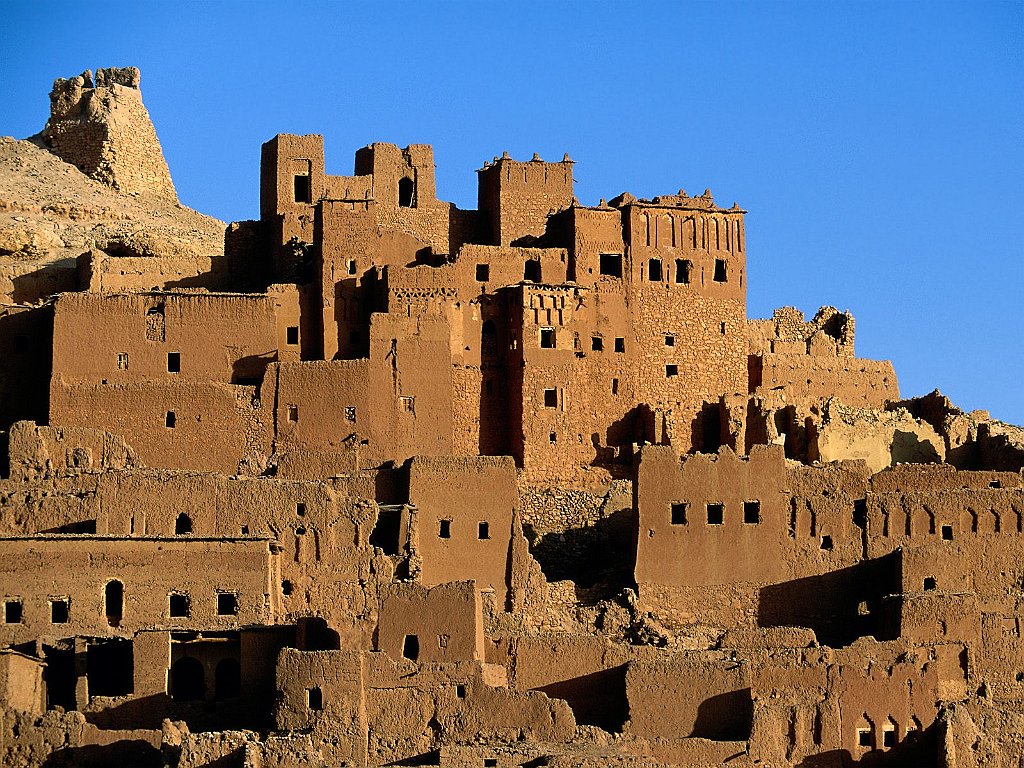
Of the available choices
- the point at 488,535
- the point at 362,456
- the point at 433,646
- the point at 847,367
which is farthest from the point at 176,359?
the point at 847,367

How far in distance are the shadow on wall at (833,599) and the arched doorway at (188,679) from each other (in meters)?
11.7

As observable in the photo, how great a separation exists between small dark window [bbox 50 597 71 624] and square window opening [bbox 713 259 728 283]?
19.8 metres

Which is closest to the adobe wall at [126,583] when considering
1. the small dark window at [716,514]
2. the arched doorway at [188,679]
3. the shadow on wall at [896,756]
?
the arched doorway at [188,679]

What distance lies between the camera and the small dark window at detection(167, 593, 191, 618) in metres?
50.9

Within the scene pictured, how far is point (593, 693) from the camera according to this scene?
50000 mm

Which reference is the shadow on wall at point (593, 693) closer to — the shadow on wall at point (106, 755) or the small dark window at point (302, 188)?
the shadow on wall at point (106, 755)

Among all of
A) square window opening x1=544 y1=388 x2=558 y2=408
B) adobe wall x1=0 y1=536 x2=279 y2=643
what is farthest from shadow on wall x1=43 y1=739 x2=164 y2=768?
square window opening x1=544 y1=388 x2=558 y2=408

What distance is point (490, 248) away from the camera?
2432 inches

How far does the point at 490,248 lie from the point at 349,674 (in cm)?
1712

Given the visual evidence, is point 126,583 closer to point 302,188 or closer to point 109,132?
point 302,188

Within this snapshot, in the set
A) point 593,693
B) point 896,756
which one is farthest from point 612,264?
point 896,756

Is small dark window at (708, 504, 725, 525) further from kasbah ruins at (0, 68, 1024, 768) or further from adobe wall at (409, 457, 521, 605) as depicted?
adobe wall at (409, 457, 521, 605)

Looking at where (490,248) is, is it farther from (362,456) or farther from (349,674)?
(349,674)

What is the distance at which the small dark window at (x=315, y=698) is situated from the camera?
4681 centimetres
